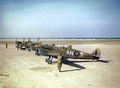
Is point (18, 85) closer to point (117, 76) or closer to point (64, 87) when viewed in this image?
point (64, 87)

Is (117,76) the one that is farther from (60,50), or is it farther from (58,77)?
(60,50)

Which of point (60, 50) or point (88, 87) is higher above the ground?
point (60, 50)

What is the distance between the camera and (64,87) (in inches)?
445

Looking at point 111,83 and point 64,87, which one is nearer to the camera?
point 64,87

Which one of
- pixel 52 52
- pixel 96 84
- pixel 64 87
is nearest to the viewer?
pixel 64 87

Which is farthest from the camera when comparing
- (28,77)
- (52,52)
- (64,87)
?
(52,52)

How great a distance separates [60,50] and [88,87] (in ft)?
34.7

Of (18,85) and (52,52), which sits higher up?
(52,52)

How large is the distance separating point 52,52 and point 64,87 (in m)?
10.4

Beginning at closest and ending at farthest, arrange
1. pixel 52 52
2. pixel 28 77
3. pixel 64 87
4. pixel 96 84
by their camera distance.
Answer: pixel 64 87 → pixel 96 84 → pixel 28 77 → pixel 52 52

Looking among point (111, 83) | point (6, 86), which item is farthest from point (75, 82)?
point (6, 86)

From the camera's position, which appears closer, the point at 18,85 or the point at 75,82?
the point at 18,85

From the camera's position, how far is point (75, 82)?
12.6 metres

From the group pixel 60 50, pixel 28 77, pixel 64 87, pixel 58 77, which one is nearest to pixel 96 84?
pixel 64 87
